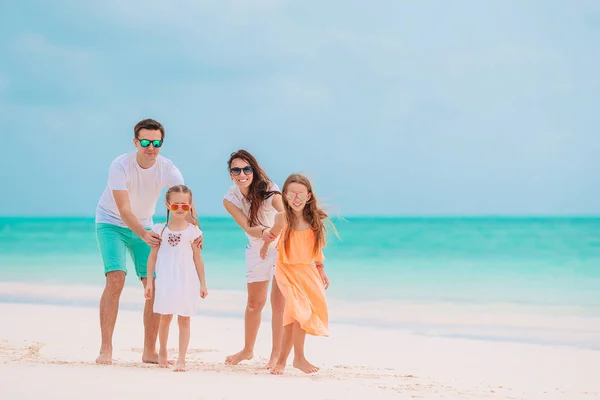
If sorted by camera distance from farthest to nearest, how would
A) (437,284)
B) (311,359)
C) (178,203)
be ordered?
(437,284), (311,359), (178,203)

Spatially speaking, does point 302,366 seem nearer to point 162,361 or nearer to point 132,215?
point 162,361

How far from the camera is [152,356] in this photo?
509 cm

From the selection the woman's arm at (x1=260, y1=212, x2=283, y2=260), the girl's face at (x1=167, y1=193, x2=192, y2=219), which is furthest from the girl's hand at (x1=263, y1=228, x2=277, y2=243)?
the girl's face at (x1=167, y1=193, x2=192, y2=219)

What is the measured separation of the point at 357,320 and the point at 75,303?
162 inches

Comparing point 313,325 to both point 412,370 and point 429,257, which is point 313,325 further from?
point 429,257

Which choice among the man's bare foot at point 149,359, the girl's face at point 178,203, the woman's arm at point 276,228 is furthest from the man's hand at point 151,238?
the man's bare foot at point 149,359

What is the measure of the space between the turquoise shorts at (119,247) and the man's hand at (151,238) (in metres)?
0.26

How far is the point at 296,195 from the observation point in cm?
482

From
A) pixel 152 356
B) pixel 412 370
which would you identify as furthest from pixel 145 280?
pixel 412 370

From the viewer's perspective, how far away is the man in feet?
15.9

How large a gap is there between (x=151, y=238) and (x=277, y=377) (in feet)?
3.88

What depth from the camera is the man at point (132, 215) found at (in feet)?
15.9

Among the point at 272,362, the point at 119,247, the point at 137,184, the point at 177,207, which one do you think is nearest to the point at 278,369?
the point at 272,362

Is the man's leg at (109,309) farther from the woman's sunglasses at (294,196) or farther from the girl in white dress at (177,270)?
the woman's sunglasses at (294,196)
